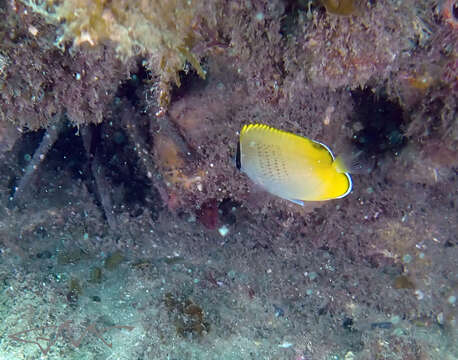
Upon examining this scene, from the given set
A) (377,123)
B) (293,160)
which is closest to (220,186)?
(293,160)

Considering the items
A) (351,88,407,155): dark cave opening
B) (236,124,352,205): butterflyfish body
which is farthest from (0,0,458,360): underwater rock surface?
(236,124,352,205): butterflyfish body

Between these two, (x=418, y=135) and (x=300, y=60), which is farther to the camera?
(x=418, y=135)

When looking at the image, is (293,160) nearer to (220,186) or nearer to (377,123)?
(220,186)

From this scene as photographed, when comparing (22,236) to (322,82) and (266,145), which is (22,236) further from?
(322,82)

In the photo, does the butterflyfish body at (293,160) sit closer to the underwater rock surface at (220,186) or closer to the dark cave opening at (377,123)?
the underwater rock surface at (220,186)

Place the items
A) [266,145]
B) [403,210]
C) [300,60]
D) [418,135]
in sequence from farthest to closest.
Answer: [403,210], [418,135], [300,60], [266,145]

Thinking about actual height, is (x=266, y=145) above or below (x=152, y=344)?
above

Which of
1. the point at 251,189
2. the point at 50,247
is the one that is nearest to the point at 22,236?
the point at 50,247

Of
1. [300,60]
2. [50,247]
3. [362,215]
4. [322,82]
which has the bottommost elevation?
[50,247]

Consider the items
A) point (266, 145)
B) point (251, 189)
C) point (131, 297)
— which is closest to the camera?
point (266, 145)

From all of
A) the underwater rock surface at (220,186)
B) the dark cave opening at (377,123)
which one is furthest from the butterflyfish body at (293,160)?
the dark cave opening at (377,123)

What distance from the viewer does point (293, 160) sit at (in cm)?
237

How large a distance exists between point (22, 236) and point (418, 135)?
17.3ft

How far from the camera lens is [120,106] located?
427 centimetres
